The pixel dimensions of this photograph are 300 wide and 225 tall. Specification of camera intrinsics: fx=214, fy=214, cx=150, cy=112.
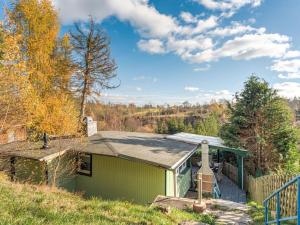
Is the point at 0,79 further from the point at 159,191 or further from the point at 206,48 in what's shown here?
the point at 206,48

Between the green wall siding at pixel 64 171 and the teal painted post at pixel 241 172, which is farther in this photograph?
the teal painted post at pixel 241 172

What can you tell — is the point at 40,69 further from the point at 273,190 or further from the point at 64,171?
the point at 273,190

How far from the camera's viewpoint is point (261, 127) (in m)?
13.3

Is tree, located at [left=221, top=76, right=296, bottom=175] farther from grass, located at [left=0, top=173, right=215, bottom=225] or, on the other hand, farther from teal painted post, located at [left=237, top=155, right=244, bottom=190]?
grass, located at [left=0, top=173, right=215, bottom=225]

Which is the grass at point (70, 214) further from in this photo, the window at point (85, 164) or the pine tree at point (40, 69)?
the window at point (85, 164)

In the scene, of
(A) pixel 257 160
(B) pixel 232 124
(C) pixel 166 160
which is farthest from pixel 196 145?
(C) pixel 166 160

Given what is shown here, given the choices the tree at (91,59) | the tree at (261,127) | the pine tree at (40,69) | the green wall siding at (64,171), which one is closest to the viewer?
the pine tree at (40,69)

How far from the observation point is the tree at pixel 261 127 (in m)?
12.9

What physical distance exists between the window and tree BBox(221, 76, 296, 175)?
8782 mm

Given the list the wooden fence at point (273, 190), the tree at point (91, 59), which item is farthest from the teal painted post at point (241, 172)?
the tree at point (91, 59)

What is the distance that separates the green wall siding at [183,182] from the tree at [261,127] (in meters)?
3.56

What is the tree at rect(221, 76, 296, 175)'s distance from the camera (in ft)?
42.4

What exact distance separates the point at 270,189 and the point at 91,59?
52.5 ft

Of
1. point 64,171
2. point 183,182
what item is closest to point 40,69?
point 64,171
